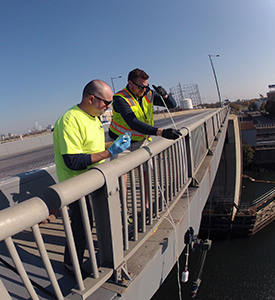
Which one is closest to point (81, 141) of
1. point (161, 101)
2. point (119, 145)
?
point (119, 145)

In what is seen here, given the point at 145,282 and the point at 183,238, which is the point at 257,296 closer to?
the point at 183,238

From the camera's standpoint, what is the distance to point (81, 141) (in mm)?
2238

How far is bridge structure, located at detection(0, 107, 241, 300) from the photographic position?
131cm

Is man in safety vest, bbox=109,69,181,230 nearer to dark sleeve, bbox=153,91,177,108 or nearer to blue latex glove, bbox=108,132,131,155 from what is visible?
dark sleeve, bbox=153,91,177,108

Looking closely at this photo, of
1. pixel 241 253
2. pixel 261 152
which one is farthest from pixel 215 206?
pixel 261 152

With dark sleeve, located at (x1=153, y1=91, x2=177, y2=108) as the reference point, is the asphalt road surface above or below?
below

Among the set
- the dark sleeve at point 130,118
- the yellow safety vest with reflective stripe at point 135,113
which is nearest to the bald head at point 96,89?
the dark sleeve at point 130,118

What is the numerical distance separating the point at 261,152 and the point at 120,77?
113 feet

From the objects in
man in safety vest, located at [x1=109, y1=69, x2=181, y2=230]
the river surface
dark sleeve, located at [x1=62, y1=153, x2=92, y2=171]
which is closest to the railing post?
dark sleeve, located at [x1=62, y1=153, x2=92, y2=171]

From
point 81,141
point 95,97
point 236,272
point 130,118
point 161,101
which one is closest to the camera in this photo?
point 81,141

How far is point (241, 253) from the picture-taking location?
63.9ft

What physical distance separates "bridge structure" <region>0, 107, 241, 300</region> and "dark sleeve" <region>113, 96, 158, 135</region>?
0.83 ft

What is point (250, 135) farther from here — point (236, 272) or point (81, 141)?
point (81, 141)

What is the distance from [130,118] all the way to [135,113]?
13.9 inches
